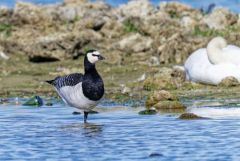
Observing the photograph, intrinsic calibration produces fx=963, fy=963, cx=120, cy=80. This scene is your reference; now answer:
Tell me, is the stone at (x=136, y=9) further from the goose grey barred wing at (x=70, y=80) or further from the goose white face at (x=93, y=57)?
the goose white face at (x=93, y=57)

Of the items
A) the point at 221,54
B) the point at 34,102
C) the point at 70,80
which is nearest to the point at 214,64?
the point at 221,54

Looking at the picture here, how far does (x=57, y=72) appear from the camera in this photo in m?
20.0

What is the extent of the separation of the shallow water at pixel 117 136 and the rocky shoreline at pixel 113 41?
276 centimetres

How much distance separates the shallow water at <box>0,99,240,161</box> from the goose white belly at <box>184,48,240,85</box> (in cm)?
267

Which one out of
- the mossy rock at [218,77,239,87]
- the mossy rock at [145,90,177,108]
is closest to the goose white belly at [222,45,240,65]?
the mossy rock at [218,77,239,87]

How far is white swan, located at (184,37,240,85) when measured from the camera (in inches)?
695

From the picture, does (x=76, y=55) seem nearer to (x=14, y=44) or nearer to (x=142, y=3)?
(x=14, y=44)

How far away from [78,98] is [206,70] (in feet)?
15.6

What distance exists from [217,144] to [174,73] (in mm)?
7286

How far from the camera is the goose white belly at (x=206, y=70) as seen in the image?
17.6 m

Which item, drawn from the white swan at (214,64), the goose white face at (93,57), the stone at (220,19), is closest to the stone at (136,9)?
the stone at (220,19)

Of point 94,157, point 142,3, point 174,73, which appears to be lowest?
point 94,157

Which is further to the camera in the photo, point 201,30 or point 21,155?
point 201,30

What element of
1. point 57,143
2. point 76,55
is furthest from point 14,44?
point 57,143
